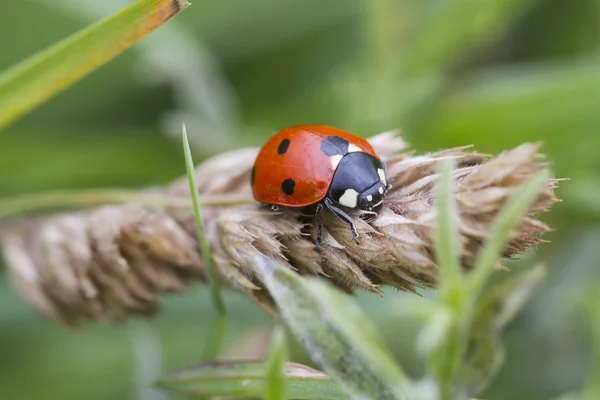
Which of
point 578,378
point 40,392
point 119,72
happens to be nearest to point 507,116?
point 578,378

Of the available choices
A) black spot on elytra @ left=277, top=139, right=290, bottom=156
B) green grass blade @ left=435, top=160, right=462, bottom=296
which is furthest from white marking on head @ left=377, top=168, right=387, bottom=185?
green grass blade @ left=435, top=160, right=462, bottom=296

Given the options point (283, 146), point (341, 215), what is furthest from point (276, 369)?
point (283, 146)

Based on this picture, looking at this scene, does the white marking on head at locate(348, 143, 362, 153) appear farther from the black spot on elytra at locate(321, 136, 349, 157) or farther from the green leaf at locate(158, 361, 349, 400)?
the green leaf at locate(158, 361, 349, 400)

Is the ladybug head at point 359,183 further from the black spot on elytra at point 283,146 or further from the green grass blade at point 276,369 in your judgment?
the green grass blade at point 276,369

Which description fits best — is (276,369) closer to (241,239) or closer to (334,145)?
(241,239)

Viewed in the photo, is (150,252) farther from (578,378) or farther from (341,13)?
(341,13)

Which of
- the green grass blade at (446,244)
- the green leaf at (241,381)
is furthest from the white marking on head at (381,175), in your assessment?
the green grass blade at (446,244)
